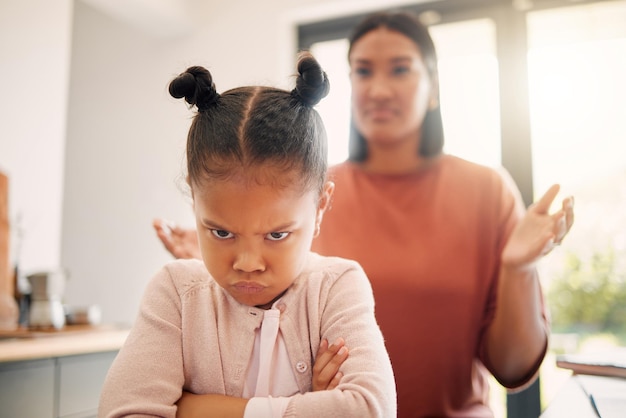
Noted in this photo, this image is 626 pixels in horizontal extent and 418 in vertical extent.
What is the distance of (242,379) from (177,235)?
0.69 meters

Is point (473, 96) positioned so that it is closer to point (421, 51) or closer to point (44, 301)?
point (421, 51)

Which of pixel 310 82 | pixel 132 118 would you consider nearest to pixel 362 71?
pixel 310 82

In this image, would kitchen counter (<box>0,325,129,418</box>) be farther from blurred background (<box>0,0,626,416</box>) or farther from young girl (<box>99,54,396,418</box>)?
young girl (<box>99,54,396,418</box>)

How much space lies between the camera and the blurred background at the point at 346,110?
2.98 metres

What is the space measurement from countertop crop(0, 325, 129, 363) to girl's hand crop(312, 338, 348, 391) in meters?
1.30

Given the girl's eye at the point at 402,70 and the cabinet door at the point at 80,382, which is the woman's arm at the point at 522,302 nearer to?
the girl's eye at the point at 402,70

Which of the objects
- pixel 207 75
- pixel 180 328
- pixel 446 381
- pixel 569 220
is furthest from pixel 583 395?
pixel 207 75

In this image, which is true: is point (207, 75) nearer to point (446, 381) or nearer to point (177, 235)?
point (177, 235)

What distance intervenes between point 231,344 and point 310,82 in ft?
1.40

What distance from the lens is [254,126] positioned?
0.88 metres

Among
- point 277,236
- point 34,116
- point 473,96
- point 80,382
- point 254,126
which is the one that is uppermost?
point 473,96

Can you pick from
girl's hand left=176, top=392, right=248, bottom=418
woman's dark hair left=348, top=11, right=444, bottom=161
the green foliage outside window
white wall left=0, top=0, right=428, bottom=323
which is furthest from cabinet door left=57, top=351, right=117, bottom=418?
the green foliage outside window

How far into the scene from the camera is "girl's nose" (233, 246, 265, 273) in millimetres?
858

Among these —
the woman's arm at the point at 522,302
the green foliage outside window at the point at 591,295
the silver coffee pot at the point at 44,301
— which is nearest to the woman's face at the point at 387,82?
the woman's arm at the point at 522,302
